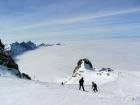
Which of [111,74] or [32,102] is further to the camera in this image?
[111,74]

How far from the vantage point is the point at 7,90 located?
115 ft

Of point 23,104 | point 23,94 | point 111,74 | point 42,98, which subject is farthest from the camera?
point 111,74

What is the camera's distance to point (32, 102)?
28.4 m

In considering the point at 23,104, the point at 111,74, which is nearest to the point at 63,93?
the point at 23,104

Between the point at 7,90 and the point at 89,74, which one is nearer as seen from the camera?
the point at 7,90

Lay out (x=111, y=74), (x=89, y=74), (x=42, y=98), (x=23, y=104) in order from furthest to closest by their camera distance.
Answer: (x=89, y=74) < (x=111, y=74) < (x=42, y=98) < (x=23, y=104)

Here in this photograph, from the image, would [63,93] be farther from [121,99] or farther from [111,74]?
[111,74]

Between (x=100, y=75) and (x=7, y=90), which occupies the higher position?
(x=7, y=90)

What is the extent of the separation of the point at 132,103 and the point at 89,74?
389 ft

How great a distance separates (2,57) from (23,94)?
4120cm

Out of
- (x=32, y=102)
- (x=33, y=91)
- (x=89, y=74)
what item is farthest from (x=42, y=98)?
(x=89, y=74)

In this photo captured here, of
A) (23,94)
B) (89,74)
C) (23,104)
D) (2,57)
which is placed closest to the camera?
(23,104)

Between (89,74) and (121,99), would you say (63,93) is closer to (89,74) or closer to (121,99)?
(121,99)

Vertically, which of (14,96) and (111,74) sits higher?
(14,96)
